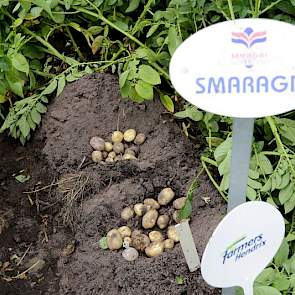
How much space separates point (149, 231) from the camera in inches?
60.3

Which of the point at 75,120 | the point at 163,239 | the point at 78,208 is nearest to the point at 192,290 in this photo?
the point at 163,239

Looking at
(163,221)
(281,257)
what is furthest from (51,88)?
(281,257)

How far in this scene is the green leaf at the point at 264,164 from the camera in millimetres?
1421

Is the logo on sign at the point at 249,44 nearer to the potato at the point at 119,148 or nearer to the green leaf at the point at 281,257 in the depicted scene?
the green leaf at the point at 281,257

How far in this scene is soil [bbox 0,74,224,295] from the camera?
1.46m

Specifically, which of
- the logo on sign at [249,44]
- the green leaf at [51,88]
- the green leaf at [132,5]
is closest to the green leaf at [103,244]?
the green leaf at [51,88]

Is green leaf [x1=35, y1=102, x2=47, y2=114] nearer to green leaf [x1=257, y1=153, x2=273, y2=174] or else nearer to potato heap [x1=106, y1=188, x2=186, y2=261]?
potato heap [x1=106, y1=188, x2=186, y2=261]

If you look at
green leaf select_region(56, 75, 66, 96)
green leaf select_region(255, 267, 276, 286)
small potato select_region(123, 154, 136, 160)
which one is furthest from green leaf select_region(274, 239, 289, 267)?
green leaf select_region(56, 75, 66, 96)

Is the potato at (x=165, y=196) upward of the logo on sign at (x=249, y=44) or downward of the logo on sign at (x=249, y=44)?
downward

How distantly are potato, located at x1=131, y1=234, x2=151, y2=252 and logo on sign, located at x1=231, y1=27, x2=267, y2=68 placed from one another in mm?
694

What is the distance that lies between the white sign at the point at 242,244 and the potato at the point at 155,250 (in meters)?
0.41

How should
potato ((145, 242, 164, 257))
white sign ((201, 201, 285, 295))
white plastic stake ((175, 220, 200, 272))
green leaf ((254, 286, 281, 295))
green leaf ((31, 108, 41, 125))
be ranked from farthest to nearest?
green leaf ((31, 108, 41, 125)) → potato ((145, 242, 164, 257)) → white plastic stake ((175, 220, 200, 272)) → green leaf ((254, 286, 281, 295)) → white sign ((201, 201, 285, 295))

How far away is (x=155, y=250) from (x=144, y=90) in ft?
1.21

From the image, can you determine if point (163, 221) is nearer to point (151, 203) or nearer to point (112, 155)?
point (151, 203)
